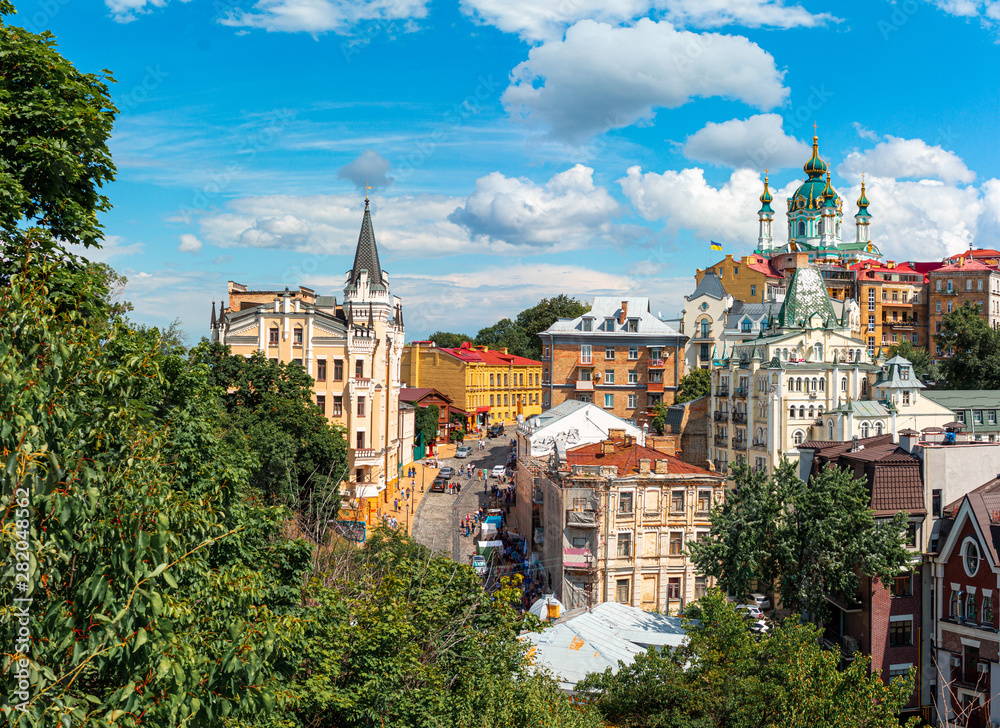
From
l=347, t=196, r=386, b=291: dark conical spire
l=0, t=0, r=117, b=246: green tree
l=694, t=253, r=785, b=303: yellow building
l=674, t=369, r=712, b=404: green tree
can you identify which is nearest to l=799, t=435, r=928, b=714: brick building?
l=0, t=0, r=117, b=246: green tree

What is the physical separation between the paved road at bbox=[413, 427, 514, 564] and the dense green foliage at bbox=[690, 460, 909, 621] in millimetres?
11735

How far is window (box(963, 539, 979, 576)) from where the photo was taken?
25875 millimetres

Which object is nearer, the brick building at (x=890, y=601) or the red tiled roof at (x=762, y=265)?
the brick building at (x=890, y=601)

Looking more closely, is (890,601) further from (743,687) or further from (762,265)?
(762,265)

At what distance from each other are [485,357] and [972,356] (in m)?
50.6

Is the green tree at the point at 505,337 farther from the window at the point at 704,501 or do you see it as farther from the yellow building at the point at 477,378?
the window at the point at 704,501

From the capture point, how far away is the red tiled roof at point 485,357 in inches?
3656

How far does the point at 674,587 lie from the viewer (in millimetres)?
35406

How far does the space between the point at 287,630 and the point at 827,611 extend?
23.2m

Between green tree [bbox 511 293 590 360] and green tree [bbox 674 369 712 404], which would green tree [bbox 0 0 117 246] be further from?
green tree [bbox 511 293 590 360]

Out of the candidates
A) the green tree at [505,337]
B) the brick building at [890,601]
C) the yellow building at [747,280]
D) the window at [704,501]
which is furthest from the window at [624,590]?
the green tree at [505,337]

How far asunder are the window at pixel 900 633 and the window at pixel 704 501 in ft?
31.0

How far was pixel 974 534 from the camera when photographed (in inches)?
1016

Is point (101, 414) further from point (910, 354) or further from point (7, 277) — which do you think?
point (910, 354)
